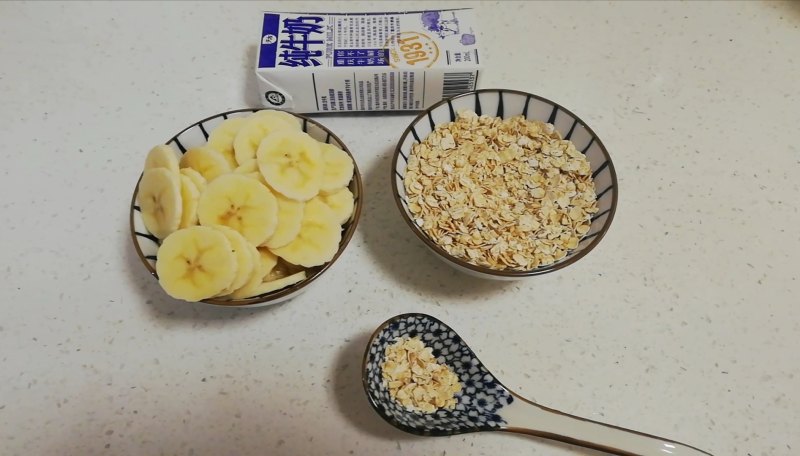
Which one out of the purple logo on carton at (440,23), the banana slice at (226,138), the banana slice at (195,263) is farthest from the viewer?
the purple logo on carton at (440,23)

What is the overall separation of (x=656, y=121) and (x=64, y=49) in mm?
942

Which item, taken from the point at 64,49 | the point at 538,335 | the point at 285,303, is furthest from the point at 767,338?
the point at 64,49

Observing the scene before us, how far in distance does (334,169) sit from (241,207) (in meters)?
0.12

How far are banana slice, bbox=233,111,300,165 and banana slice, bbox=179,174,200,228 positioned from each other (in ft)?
0.23

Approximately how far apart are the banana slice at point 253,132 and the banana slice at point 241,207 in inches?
2.1

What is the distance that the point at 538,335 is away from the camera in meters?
0.68

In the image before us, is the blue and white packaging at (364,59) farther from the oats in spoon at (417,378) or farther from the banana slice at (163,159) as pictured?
the oats in spoon at (417,378)

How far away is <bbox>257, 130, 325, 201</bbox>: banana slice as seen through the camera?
1.96ft

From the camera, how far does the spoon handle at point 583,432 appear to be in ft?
1.86

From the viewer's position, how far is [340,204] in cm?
64

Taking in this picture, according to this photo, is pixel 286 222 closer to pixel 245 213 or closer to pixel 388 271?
pixel 245 213

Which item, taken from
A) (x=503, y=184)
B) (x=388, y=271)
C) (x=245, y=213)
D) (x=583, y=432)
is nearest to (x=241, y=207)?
(x=245, y=213)

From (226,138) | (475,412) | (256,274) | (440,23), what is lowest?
(475,412)

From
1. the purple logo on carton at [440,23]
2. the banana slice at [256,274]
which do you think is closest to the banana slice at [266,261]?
the banana slice at [256,274]
